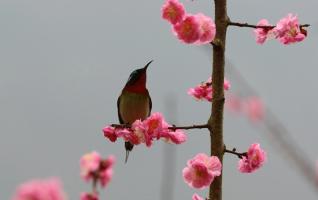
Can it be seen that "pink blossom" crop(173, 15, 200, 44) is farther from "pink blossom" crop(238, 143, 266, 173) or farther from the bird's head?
the bird's head

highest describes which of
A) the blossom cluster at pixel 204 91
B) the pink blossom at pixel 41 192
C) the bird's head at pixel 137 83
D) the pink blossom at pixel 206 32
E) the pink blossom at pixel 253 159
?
the bird's head at pixel 137 83

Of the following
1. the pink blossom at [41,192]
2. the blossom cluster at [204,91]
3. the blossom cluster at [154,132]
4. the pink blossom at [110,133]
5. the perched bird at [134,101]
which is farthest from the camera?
the perched bird at [134,101]

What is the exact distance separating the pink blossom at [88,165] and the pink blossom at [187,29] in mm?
1676

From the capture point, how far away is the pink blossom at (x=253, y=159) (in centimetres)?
345

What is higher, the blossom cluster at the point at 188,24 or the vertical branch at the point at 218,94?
the blossom cluster at the point at 188,24

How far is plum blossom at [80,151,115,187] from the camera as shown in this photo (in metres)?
1.65

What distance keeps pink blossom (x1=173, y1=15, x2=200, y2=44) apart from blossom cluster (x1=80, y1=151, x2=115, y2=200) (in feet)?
5.32

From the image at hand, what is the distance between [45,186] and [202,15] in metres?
2.21

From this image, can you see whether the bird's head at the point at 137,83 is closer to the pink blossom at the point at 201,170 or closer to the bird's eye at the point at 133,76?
the bird's eye at the point at 133,76

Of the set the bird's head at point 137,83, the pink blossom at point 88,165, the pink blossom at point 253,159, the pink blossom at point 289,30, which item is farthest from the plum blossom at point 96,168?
the bird's head at point 137,83

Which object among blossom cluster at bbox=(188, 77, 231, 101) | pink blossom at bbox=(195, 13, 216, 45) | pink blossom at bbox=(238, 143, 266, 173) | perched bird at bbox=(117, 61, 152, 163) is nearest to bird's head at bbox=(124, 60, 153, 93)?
perched bird at bbox=(117, 61, 152, 163)

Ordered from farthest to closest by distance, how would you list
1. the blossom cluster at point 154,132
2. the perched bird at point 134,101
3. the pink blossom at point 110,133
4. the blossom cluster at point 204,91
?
the perched bird at point 134,101 → the blossom cluster at point 204,91 → the pink blossom at point 110,133 → the blossom cluster at point 154,132

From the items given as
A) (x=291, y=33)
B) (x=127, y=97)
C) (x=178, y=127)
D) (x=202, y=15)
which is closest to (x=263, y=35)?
(x=291, y=33)

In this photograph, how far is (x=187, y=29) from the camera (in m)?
3.29
